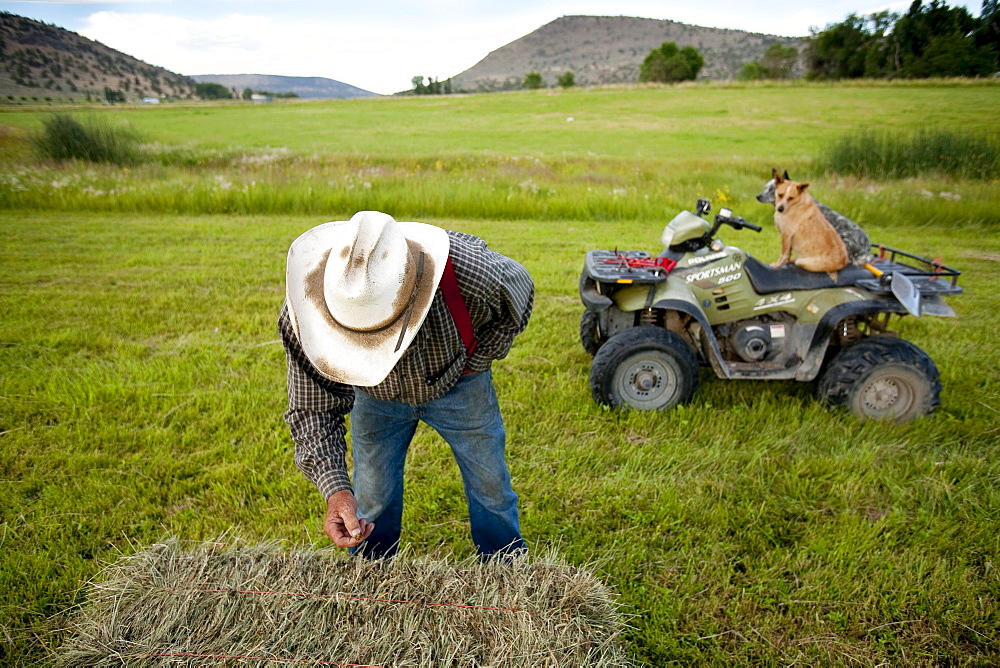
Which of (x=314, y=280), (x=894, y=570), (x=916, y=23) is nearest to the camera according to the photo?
(x=314, y=280)

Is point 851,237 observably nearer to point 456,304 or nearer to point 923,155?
point 456,304

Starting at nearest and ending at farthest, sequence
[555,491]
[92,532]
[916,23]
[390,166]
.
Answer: [92,532]
[555,491]
[390,166]
[916,23]

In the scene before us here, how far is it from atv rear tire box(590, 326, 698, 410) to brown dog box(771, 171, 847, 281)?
1.06 m

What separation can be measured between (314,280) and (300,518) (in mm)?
1873

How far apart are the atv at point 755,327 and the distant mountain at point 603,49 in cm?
12373

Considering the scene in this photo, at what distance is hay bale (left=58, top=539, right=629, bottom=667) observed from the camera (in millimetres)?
1729

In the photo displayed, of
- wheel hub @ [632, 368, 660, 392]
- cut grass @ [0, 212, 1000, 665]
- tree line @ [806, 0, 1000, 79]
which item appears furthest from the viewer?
tree line @ [806, 0, 1000, 79]

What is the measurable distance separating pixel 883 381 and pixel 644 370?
5.56ft

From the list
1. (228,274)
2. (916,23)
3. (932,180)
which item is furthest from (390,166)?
(916,23)

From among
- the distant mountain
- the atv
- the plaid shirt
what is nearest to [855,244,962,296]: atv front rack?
the atv

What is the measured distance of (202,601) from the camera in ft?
6.32

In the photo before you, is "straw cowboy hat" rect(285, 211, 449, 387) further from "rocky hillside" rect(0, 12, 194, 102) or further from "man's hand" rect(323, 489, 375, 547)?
"rocky hillside" rect(0, 12, 194, 102)

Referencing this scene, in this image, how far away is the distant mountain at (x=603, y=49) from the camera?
13588 cm

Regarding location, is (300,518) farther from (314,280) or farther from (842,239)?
(842,239)
